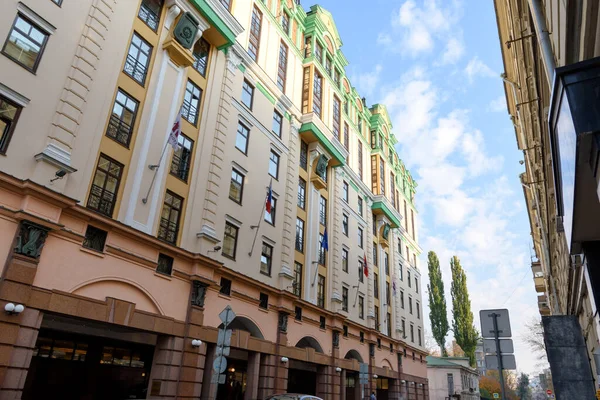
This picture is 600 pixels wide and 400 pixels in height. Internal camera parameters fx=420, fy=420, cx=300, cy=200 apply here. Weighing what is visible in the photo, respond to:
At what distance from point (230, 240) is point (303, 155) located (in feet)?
39.5

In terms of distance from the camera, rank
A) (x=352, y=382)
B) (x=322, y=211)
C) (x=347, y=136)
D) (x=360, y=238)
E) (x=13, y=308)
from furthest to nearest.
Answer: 1. (x=347, y=136)
2. (x=360, y=238)
3. (x=352, y=382)
4. (x=322, y=211)
5. (x=13, y=308)

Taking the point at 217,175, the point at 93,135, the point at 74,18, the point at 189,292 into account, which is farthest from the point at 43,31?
the point at 189,292

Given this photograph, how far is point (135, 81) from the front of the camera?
18641mm

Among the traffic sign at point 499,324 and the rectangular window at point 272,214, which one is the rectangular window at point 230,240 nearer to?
the rectangular window at point 272,214

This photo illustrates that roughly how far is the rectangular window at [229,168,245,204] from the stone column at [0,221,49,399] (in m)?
10.9

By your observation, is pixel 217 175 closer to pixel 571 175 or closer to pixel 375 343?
pixel 571 175

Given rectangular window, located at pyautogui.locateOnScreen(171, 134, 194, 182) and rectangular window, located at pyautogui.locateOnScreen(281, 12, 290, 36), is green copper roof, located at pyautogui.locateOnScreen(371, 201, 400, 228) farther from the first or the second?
rectangular window, located at pyautogui.locateOnScreen(171, 134, 194, 182)

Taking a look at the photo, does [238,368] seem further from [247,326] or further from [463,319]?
[463,319]

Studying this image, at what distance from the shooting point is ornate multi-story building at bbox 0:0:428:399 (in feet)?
45.8

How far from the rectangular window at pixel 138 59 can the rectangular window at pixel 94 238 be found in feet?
23.4

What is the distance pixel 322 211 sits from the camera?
33.6 meters

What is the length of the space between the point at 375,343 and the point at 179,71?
28.2m

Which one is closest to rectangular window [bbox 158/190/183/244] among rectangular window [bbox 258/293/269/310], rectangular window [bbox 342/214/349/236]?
rectangular window [bbox 258/293/269/310]

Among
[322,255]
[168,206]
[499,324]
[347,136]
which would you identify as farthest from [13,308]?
[347,136]
